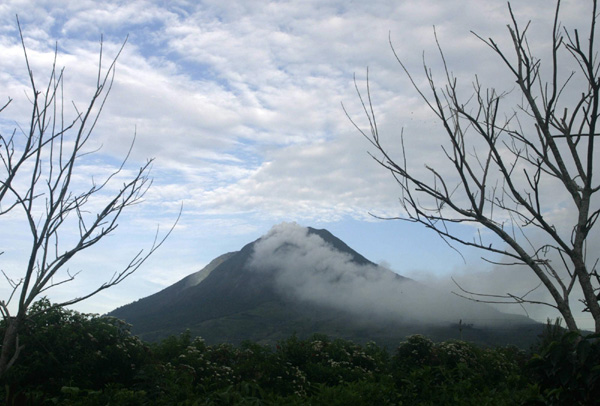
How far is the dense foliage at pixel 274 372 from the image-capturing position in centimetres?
338

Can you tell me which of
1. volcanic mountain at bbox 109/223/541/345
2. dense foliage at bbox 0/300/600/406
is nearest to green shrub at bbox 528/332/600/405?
dense foliage at bbox 0/300/600/406

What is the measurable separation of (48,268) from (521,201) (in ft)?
10.8

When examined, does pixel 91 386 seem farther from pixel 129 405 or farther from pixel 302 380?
pixel 302 380

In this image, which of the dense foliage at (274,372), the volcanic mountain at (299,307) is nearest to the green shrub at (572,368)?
the dense foliage at (274,372)

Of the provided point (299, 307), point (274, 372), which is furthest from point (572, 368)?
point (299, 307)

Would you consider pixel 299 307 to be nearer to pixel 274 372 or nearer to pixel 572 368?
pixel 274 372

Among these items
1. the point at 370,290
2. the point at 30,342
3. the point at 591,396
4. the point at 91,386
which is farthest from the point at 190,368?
the point at 370,290

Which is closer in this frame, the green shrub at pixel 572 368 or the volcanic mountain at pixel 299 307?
the green shrub at pixel 572 368

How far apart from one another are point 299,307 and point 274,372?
453ft

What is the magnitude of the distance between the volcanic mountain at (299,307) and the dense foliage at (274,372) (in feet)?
274

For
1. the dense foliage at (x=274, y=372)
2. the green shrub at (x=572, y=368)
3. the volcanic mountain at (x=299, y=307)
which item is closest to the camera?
the green shrub at (x=572, y=368)

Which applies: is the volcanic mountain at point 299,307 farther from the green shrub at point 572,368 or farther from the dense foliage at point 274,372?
the green shrub at point 572,368

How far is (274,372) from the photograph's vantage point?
980cm

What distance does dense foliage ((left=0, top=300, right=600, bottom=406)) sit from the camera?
3.38 meters
